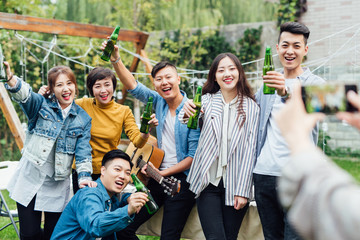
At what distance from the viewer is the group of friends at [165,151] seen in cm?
269

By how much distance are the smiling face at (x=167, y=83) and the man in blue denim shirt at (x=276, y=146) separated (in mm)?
783

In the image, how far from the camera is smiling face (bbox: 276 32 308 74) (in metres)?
2.68

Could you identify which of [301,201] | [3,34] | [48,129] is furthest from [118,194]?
[3,34]

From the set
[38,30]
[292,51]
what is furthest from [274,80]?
[38,30]

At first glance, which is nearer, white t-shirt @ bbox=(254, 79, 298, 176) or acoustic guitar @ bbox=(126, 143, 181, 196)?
white t-shirt @ bbox=(254, 79, 298, 176)

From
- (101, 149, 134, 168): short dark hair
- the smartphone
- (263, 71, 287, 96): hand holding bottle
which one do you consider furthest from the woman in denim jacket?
the smartphone

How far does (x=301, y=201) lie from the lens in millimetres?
987

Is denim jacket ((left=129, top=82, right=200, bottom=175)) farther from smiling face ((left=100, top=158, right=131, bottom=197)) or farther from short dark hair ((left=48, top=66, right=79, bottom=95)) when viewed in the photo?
short dark hair ((left=48, top=66, right=79, bottom=95))

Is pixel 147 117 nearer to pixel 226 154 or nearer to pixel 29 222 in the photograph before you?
pixel 226 154

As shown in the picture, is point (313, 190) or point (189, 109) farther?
point (189, 109)

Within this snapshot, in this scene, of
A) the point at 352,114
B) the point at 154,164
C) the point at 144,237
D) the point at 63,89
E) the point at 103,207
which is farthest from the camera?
the point at 144,237

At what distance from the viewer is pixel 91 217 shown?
2.71 meters

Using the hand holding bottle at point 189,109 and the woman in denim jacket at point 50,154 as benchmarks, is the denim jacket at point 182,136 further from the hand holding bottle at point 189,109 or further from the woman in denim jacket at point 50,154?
the woman in denim jacket at point 50,154

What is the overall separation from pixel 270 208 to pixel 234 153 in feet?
1.44
